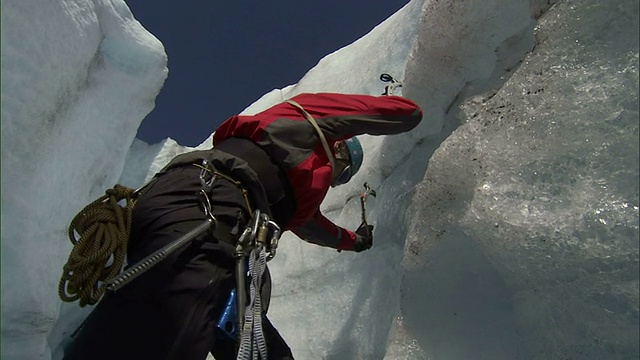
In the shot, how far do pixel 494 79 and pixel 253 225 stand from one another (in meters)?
1.09

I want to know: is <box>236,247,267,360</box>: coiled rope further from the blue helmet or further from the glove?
the glove

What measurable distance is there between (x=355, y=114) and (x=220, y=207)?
0.58 m

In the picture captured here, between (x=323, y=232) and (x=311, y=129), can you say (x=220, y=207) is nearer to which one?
(x=311, y=129)

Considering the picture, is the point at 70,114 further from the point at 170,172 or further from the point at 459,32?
the point at 459,32

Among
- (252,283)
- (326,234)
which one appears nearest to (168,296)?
(252,283)

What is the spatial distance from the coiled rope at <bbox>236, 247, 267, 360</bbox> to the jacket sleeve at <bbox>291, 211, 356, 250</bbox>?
74 cm

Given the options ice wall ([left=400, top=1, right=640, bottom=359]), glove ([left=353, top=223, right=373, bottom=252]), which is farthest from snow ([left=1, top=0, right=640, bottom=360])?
glove ([left=353, top=223, right=373, bottom=252])

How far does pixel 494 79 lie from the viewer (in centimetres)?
209

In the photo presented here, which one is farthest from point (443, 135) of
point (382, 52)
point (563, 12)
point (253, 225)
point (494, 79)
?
point (382, 52)

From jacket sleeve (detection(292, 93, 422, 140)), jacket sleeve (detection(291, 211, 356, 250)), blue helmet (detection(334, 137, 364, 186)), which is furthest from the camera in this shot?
jacket sleeve (detection(291, 211, 356, 250))

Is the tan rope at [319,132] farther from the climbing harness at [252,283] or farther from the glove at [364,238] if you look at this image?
the glove at [364,238]

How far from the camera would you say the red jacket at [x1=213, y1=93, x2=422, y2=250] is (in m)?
1.70

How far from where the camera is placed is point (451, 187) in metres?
1.79

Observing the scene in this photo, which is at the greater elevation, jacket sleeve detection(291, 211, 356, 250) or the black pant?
the black pant
